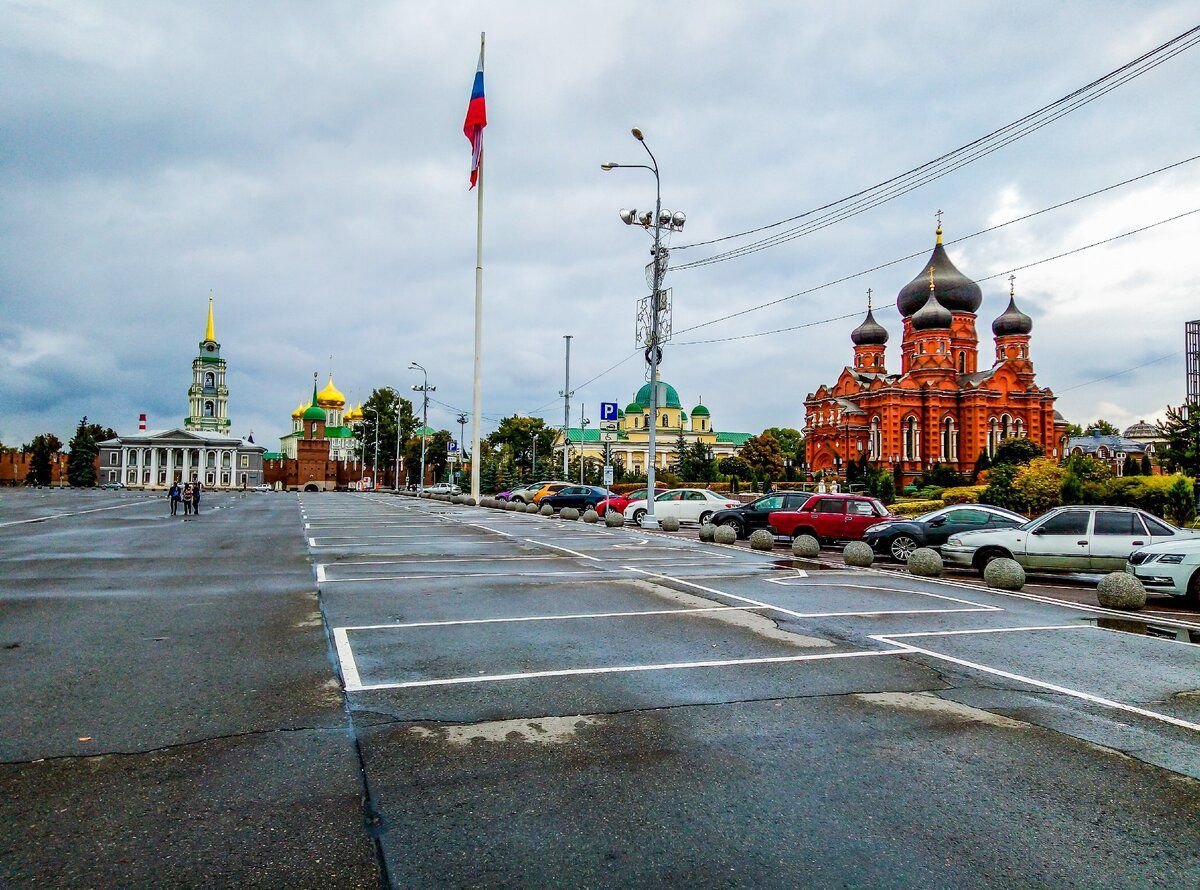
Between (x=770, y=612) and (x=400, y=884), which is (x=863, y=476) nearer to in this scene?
(x=770, y=612)

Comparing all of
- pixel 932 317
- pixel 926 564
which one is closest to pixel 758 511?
pixel 926 564

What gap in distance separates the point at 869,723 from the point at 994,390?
235ft

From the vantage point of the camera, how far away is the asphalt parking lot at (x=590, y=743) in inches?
144

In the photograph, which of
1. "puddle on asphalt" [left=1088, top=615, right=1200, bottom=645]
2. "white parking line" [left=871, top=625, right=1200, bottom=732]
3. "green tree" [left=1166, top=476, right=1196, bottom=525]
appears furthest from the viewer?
"green tree" [left=1166, top=476, right=1196, bottom=525]

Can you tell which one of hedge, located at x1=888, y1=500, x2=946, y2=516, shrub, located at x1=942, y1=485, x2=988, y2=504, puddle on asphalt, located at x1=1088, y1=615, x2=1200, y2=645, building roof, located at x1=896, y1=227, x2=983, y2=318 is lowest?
puddle on asphalt, located at x1=1088, y1=615, x2=1200, y2=645

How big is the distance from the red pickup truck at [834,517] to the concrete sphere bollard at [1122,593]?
9.58m

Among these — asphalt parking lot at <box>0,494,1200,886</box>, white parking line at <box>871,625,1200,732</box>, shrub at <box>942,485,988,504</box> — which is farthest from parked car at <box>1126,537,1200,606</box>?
shrub at <box>942,485,988,504</box>

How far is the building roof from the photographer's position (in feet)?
226

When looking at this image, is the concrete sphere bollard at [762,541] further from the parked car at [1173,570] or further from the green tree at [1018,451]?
the green tree at [1018,451]

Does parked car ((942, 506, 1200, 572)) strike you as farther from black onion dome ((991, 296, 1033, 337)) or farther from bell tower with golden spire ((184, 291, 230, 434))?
bell tower with golden spire ((184, 291, 230, 434))

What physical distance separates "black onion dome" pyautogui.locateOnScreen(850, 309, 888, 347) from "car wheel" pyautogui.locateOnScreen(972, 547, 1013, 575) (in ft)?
214

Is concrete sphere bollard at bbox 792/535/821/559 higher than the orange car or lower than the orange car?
lower

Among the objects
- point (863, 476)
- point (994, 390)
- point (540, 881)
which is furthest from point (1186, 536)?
point (994, 390)

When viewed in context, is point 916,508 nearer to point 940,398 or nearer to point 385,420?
point 940,398
